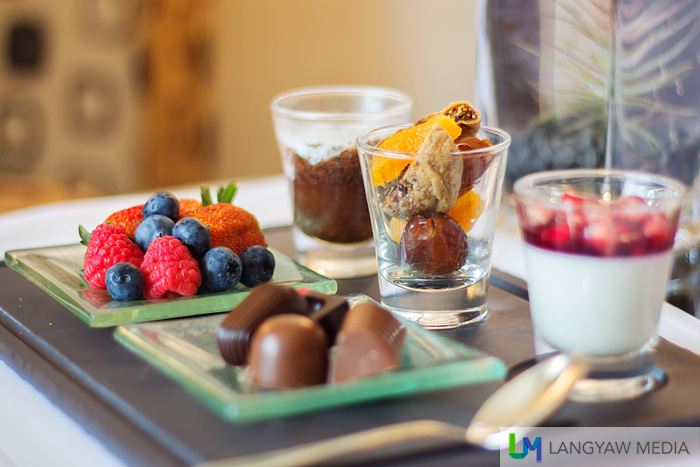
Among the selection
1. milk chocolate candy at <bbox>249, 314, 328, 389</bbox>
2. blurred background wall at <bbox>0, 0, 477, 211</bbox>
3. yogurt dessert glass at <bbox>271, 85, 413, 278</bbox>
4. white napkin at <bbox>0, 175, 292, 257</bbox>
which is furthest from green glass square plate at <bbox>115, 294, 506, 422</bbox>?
blurred background wall at <bbox>0, 0, 477, 211</bbox>

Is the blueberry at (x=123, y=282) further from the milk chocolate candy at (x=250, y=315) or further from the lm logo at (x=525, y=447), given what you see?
the lm logo at (x=525, y=447)

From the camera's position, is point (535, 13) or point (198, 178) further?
point (198, 178)

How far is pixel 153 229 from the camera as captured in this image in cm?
105

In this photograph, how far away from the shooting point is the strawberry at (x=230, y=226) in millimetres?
1075

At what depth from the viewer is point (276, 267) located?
1116 millimetres

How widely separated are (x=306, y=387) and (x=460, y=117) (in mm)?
396

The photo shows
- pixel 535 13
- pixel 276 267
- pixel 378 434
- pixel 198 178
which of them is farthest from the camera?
pixel 198 178

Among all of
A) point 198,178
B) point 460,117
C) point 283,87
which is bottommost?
point 198,178

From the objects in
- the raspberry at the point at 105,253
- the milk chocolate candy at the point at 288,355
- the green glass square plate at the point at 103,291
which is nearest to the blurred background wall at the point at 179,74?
the green glass square plate at the point at 103,291

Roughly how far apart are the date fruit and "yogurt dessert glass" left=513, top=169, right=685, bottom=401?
0.12 meters

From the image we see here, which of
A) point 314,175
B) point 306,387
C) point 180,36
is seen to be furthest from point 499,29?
point 180,36

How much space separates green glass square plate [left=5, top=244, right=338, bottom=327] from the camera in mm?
936

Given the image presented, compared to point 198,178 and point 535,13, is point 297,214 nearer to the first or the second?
point 535,13

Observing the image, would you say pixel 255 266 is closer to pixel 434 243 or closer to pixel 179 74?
pixel 434 243
